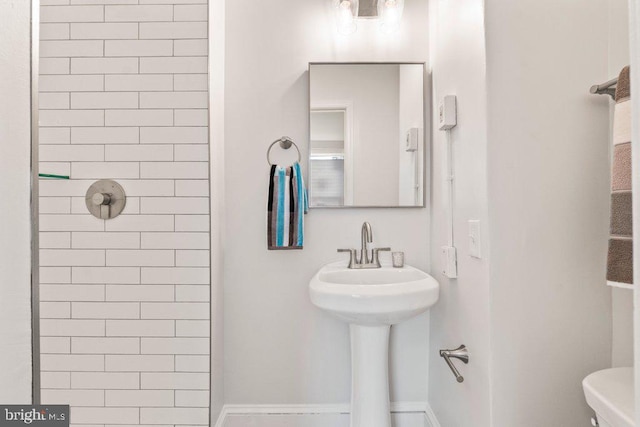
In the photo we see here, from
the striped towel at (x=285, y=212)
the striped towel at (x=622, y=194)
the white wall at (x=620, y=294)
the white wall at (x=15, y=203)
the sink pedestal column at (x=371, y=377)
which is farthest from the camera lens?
the striped towel at (x=285, y=212)

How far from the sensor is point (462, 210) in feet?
4.59

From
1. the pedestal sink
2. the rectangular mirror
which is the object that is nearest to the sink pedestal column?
the pedestal sink

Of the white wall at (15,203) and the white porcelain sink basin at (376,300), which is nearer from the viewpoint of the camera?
the white wall at (15,203)

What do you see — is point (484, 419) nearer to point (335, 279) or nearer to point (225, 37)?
point (335, 279)

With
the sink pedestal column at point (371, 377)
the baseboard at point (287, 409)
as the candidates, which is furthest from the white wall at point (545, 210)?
the baseboard at point (287, 409)

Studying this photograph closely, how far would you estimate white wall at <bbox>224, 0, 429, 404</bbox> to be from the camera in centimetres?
186

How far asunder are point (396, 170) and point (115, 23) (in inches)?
54.7

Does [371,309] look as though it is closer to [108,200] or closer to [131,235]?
[131,235]

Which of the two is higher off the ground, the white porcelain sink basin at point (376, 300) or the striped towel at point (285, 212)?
the striped towel at point (285, 212)

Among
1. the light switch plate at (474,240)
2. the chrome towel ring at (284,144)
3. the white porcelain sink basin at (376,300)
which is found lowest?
the white porcelain sink basin at (376,300)

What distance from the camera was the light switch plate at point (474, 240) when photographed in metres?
1.22

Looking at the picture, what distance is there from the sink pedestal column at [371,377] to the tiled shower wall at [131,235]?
0.65m

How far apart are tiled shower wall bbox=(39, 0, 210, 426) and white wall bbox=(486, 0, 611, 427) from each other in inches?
44.6

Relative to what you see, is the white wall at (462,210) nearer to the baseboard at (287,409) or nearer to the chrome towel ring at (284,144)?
the baseboard at (287,409)
